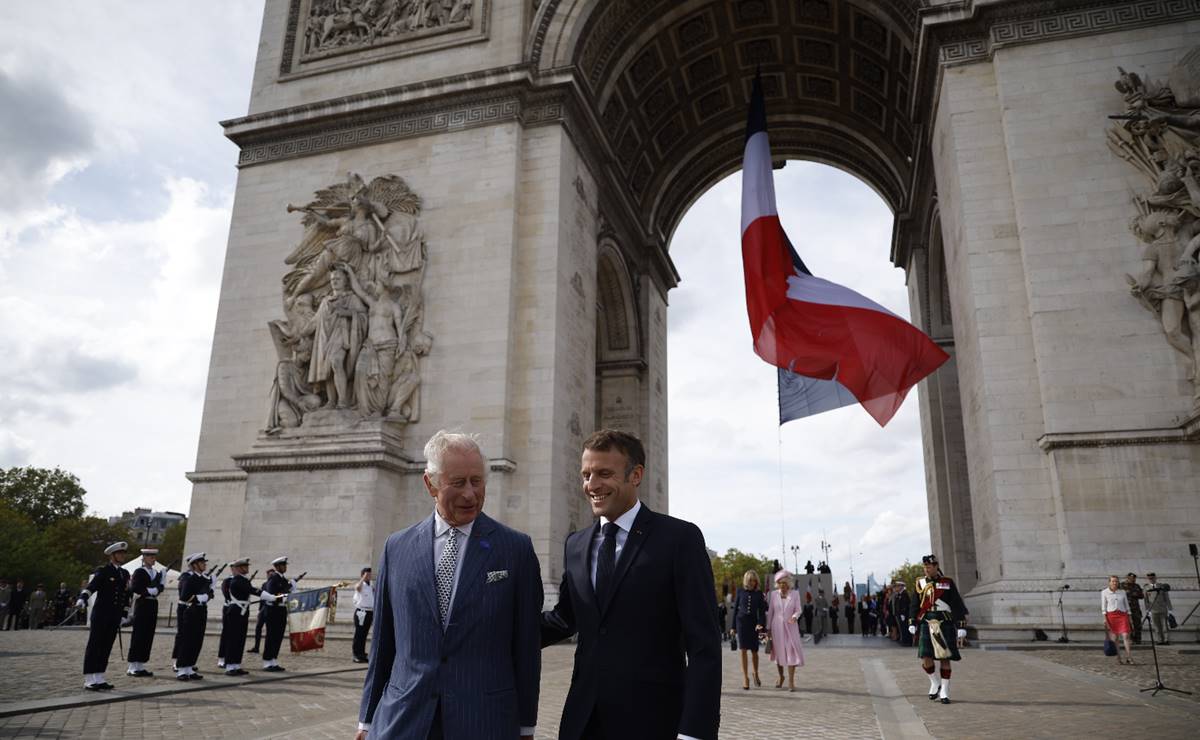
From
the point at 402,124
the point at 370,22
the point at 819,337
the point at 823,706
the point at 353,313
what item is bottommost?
the point at 823,706

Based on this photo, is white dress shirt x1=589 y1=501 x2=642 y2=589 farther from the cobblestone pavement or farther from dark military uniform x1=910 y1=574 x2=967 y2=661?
the cobblestone pavement

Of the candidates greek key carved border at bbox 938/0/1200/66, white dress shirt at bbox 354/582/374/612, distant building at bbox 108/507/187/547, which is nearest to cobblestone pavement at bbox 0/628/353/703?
white dress shirt at bbox 354/582/374/612

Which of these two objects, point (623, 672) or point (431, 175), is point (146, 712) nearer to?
point (623, 672)

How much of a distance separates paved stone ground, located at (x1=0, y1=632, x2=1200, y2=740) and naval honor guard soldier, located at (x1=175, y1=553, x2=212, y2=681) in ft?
0.96

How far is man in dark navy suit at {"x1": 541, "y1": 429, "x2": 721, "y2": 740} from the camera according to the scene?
2920 mm

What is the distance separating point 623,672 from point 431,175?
1829cm

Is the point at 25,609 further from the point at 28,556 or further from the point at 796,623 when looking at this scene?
the point at 796,623

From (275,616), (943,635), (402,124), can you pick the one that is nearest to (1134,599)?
(943,635)

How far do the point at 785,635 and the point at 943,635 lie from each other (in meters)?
2.32

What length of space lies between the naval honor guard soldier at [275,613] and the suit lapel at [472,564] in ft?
33.0

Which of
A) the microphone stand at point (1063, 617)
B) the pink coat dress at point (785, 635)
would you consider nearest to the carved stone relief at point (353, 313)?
the pink coat dress at point (785, 635)

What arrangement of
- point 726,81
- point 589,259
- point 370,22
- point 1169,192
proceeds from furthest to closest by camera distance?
point 726,81 → point 370,22 → point 589,259 → point 1169,192

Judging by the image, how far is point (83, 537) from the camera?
194ft

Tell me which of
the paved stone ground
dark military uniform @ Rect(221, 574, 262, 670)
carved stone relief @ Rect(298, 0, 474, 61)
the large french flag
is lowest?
the paved stone ground
